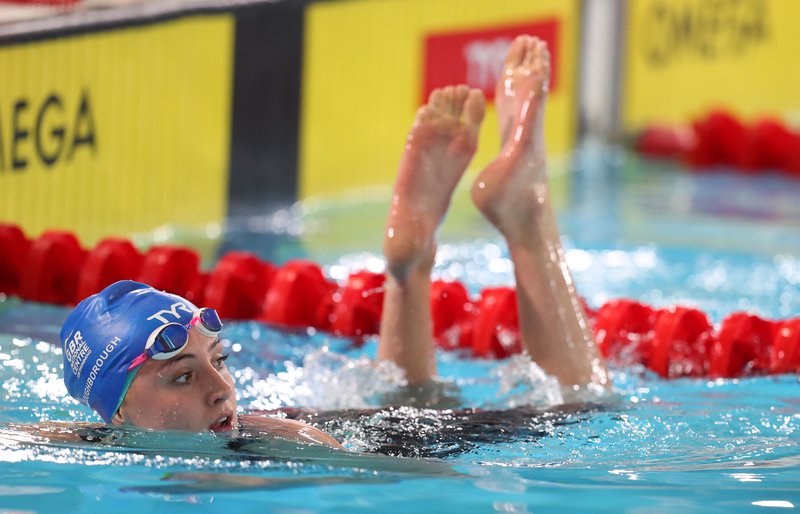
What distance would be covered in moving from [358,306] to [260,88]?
1.95 m

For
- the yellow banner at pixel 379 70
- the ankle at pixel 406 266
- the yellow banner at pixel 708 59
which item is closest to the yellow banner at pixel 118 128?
the yellow banner at pixel 379 70

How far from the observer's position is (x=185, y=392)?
2.09 m

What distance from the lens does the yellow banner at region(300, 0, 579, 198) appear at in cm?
558

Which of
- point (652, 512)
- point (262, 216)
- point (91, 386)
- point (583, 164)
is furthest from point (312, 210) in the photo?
point (652, 512)

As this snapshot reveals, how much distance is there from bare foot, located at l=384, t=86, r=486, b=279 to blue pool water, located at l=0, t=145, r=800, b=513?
0.26 meters

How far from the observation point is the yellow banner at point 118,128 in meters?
3.92

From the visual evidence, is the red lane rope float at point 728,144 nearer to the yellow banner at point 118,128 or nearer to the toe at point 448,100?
the yellow banner at point 118,128

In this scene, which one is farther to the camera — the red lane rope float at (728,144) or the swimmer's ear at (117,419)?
the red lane rope float at (728,144)

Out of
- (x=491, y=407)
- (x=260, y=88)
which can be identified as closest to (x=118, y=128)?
(x=260, y=88)

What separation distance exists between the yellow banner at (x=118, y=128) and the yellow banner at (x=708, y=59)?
355 cm

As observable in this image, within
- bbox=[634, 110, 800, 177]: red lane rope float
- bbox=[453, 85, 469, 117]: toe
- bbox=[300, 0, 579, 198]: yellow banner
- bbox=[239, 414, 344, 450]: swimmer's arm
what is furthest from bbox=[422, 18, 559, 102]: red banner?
bbox=[239, 414, 344, 450]: swimmer's arm

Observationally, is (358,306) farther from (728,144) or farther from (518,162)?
(728,144)

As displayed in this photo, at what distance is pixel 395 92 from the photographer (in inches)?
239

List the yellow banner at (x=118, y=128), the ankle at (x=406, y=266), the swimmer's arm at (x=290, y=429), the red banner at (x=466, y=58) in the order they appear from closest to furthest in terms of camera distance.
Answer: the swimmer's arm at (x=290, y=429) → the ankle at (x=406, y=266) → the yellow banner at (x=118, y=128) → the red banner at (x=466, y=58)
